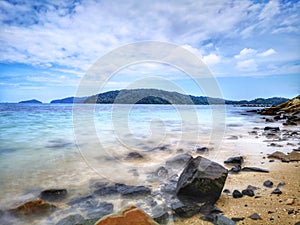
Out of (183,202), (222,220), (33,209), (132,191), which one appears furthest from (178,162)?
(33,209)

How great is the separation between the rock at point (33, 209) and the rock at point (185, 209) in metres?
2.04

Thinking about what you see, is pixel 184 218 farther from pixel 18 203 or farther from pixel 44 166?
pixel 44 166

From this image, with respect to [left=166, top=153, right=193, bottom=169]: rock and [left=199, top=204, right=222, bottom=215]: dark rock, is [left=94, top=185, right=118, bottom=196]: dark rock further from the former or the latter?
[left=166, top=153, right=193, bottom=169]: rock

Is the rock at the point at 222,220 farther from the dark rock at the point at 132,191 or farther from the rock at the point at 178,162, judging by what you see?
the rock at the point at 178,162

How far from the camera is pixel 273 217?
277 cm

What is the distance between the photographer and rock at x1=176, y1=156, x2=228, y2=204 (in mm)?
3398

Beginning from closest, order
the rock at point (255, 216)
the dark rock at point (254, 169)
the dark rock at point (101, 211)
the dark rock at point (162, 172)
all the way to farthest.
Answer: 1. the rock at point (255, 216)
2. the dark rock at point (101, 211)
3. the dark rock at point (254, 169)
4. the dark rock at point (162, 172)

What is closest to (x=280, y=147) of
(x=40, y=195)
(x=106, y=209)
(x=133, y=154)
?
(x=133, y=154)

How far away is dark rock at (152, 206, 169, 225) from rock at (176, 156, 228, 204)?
496mm

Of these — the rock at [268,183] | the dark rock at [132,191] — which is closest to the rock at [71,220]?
the dark rock at [132,191]

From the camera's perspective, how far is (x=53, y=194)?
410cm

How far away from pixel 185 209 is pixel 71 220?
167 cm

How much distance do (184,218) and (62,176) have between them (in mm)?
3467

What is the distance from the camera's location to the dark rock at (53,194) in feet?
13.0
